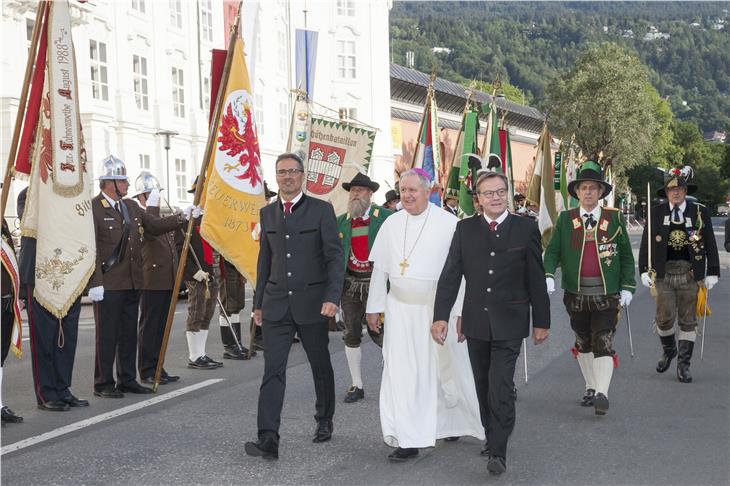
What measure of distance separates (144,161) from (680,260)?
26001 mm

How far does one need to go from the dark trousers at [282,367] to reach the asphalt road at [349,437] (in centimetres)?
26

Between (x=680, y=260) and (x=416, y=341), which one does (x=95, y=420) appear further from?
(x=680, y=260)

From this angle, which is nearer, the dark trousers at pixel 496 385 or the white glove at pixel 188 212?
the dark trousers at pixel 496 385

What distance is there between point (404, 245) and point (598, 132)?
6807 centimetres

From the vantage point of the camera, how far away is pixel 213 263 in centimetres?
1198

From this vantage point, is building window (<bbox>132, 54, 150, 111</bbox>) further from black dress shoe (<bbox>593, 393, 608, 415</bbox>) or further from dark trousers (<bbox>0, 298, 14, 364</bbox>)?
black dress shoe (<bbox>593, 393, 608, 415</bbox>)

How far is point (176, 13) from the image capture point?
3603cm

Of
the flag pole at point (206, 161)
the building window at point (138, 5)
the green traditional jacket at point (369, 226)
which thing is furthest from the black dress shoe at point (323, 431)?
the building window at point (138, 5)

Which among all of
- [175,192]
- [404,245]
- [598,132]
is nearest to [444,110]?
[598,132]

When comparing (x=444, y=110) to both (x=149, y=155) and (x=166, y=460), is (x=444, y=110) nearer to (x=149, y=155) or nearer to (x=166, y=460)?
(x=149, y=155)

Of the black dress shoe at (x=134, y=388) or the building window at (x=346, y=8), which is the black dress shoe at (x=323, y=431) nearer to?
the black dress shoe at (x=134, y=388)

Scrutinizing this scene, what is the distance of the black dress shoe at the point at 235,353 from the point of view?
1151 centimetres

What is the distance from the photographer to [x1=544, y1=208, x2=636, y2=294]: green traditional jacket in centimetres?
812

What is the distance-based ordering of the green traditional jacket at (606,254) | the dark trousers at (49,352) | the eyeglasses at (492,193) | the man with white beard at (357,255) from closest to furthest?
the eyeglasses at (492,193)
the green traditional jacket at (606,254)
the dark trousers at (49,352)
the man with white beard at (357,255)
